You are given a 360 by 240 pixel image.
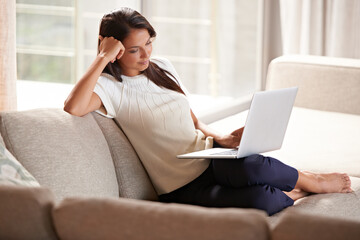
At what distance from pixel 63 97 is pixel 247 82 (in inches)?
76.3

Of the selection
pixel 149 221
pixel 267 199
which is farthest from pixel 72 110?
pixel 149 221

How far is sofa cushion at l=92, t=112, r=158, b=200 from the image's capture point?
88.3 inches

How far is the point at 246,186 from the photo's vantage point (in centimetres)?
216

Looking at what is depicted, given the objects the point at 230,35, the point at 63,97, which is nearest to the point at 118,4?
the point at 63,97

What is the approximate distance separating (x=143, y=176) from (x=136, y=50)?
50 cm

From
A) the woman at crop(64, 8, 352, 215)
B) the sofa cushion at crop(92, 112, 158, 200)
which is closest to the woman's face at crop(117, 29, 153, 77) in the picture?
the woman at crop(64, 8, 352, 215)

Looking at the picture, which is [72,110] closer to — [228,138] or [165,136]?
[165,136]

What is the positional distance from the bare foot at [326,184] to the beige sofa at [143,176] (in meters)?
0.04

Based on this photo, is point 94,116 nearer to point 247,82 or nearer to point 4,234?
point 4,234

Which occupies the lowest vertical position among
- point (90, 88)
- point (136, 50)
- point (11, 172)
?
point (11, 172)

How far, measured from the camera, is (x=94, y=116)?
2.28m

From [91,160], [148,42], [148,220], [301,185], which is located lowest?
[301,185]

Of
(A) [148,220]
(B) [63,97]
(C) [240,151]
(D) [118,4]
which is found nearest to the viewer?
(A) [148,220]

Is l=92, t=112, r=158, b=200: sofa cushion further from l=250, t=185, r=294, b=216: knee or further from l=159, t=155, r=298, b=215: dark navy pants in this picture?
l=250, t=185, r=294, b=216: knee
